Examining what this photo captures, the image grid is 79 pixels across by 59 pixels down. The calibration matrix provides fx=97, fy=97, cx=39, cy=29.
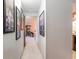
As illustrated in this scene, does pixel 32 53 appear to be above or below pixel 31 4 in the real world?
below

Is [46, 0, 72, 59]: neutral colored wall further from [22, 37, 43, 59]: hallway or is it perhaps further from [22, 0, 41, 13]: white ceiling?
[22, 0, 41, 13]: white ceiling

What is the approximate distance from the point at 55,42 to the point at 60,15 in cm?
84

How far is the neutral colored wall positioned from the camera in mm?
2957

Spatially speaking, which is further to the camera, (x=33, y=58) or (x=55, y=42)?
(x=33, y=58)

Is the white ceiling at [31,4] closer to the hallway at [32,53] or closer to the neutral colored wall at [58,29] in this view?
the neutral colored wall at [58,29]

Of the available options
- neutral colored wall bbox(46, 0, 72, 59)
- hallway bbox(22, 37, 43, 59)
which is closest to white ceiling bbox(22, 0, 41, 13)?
neutral colored wall bbox(46, 0, 72, 59)

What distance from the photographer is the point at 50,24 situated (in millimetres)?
2965

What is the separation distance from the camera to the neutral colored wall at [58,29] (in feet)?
9.70

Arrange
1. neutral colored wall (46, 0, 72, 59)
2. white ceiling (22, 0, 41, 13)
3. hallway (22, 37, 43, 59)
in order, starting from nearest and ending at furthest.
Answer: neutral colored wall (46, 0, 72, 59) → hallway (22, 37, 43, 59) → white ceiling (22, 0, 41, 13)

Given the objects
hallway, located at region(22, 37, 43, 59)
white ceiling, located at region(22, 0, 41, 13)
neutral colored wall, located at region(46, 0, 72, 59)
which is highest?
white ceiling, located at region(22, 0, 41, 13)

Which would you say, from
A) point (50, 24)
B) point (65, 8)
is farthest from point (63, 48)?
point (65, 8)

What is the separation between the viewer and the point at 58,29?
2.97 metres

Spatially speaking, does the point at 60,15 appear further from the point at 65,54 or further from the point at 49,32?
the point at 65,54

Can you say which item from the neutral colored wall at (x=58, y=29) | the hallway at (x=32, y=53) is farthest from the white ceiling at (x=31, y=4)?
the hallway at (x=32, y=53)
